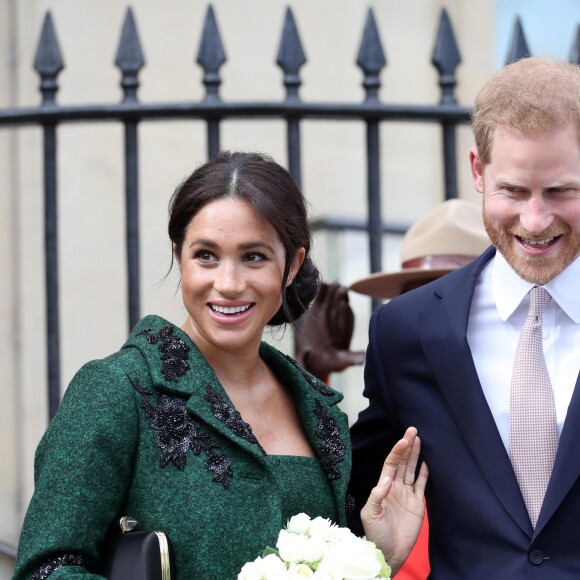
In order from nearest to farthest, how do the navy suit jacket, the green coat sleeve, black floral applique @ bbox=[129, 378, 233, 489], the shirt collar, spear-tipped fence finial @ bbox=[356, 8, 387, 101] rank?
1. the green coat sleeve
2. black floral applique @ bbox=[129, 378, 233, 489]
3. the navy suit jacket
4. the shirt collar
5. spear-tipped fence finial @ bbox=[356, 8, 387, 101]

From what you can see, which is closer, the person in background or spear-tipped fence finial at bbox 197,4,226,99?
the person in background

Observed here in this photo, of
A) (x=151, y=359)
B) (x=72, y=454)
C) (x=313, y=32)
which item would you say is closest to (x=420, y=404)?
(x=151, y=359)

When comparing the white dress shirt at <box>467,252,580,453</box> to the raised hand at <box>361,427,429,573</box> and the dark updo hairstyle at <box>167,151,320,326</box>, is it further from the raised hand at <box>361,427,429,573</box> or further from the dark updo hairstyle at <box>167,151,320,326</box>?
the dark updo hairstyle at <box>167,151,320,326</box>

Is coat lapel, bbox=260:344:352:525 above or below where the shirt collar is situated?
below

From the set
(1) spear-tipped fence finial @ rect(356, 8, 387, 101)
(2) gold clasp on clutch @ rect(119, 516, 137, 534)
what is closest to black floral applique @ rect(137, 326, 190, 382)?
(2) gold clasp on clutch @ rect(119, 516, 137, 534)

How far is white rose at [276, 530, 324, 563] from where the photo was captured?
2.89m

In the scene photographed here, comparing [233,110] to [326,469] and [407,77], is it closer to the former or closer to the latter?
[326,469]

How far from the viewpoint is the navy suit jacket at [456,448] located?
318cm

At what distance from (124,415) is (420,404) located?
2.52 ft

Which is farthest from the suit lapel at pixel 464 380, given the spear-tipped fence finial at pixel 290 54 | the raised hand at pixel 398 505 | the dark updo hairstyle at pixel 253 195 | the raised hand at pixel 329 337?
the spear-tipped fence finial at pixel 290 54

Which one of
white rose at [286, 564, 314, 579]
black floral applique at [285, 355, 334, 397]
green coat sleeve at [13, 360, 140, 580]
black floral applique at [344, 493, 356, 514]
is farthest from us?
black floral applique at [285, 355, 334, 397]

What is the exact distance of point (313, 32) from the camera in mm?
7684

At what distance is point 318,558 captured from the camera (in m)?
2.91

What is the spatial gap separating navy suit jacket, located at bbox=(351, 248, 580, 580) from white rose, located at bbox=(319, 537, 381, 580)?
423 millimetres
